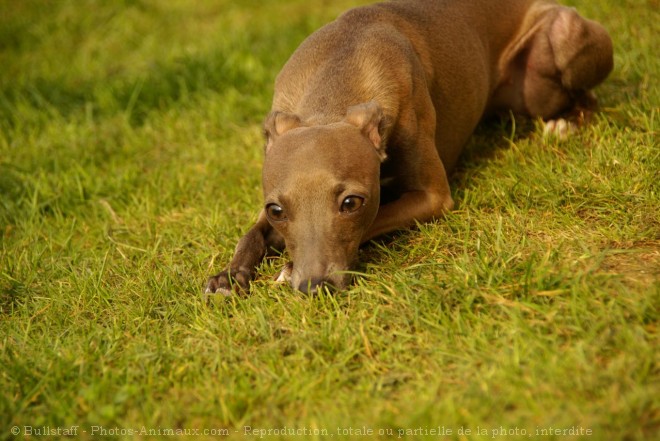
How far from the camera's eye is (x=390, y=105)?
14.5ft

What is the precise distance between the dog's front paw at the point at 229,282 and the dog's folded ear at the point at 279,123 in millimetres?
716

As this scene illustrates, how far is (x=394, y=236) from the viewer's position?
14.8 ft

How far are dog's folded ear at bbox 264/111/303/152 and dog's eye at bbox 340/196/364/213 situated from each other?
1.98ft

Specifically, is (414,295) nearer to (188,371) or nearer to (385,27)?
(188,371)

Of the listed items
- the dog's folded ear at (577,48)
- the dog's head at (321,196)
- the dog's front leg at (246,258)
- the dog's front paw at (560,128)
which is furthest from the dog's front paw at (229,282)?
the dog's folded ear at (577,48)

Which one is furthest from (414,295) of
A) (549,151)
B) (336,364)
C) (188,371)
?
(549,151)

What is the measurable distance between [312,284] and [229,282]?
612 millimetres

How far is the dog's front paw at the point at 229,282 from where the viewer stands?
4.11 m

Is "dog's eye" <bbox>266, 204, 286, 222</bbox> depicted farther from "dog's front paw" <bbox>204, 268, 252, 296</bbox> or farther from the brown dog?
"dog's front paw" <bbox>204, 268, 252, 296</bbox>

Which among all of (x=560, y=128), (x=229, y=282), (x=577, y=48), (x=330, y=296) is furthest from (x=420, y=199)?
(x=577, y=48)

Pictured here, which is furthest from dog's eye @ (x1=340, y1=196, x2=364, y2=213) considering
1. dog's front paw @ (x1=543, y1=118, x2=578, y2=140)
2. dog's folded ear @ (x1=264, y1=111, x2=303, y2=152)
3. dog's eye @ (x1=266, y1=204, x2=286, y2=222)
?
dog's front paw @ (x1=543, y1=118, x2=578, y2=140)

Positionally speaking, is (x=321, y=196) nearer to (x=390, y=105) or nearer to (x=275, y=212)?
(x=275, y=212)

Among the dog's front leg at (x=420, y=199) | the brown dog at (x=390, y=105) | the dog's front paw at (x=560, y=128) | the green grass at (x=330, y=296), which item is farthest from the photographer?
the dog's front paw at (x=560, y=128)

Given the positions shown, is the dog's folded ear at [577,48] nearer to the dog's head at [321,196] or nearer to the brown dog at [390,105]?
the brown dog at [390,105]
